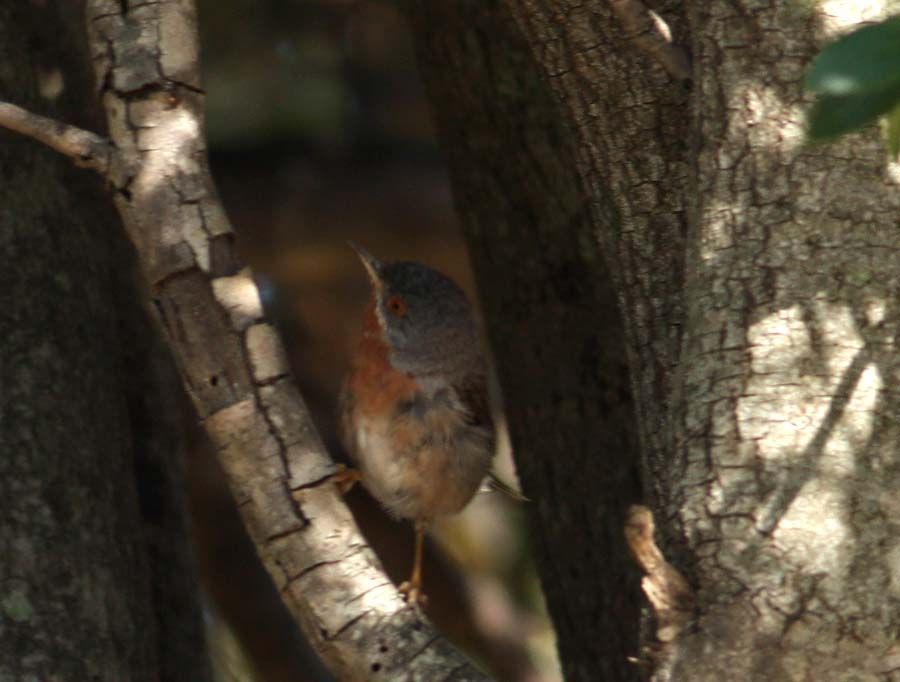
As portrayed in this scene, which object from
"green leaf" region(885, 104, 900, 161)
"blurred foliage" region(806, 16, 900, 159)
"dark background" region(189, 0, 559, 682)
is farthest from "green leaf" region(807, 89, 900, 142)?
"dark background" region(189, 0, 559, 682)

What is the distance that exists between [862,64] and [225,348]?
2.10 metres

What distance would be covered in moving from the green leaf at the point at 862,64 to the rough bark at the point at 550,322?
3.02 meters

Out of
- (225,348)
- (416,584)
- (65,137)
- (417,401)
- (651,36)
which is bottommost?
(416,584)

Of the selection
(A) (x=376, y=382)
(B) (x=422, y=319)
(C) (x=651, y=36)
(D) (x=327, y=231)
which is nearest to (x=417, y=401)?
(A) (x=376, y=382)

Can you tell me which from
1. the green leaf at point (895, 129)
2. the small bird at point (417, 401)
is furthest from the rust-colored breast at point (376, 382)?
the green leaf at point (895, 129)

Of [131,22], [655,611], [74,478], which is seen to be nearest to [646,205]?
[655,611]

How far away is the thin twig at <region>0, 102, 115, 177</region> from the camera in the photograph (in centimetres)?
400

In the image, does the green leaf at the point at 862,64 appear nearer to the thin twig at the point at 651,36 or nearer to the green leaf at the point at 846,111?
the green leaf at the point at 846,111

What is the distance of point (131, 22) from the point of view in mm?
4062

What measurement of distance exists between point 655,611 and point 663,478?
0.54 meters

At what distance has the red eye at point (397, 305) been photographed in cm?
558

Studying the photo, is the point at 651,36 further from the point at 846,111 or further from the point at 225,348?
the point at 846,111

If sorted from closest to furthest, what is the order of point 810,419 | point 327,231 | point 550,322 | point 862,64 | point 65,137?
point 862,64, point 810,419, point 65,137, point 550,322, point 327,231

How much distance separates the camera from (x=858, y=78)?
7.23 ft
